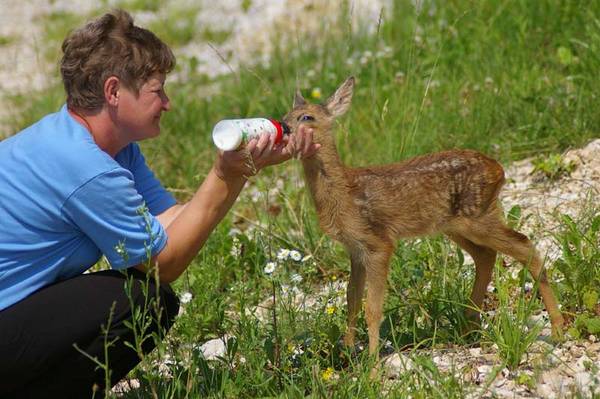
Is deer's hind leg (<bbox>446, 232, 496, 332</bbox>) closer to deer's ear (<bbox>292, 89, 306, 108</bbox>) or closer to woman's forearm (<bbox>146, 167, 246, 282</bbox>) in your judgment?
deer's ear (<bbox>292, 89, 306, 108</bbox>)

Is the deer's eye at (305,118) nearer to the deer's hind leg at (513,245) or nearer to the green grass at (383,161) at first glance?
the green grass at (383,161)

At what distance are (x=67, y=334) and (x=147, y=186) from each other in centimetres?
100

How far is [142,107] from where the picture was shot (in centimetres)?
409

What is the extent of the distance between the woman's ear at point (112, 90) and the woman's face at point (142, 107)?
0.02 metres

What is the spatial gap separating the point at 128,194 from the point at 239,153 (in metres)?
0.47

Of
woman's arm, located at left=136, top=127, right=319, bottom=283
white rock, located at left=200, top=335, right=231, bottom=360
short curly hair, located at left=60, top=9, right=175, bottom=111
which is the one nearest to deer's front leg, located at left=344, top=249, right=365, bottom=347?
white rock, located at left=200, top=335, right=231, bottom=360

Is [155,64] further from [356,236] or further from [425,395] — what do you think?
[425,395]

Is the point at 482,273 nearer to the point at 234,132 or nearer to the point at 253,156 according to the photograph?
the point at 253,156

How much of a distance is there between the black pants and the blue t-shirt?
0.09 metres

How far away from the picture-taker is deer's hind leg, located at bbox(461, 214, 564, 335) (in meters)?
4.54

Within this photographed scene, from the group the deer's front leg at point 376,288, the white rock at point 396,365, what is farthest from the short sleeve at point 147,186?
the white rock at point 396,365

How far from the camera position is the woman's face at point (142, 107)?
4059mm

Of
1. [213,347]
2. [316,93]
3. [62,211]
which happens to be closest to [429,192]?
[213,347]

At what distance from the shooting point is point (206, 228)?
13.4ft
